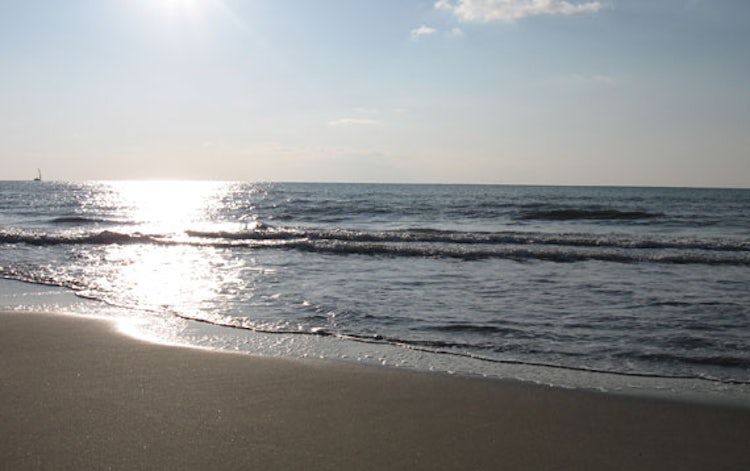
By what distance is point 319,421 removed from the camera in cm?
411

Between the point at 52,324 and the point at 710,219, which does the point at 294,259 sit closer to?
the point at 52,324

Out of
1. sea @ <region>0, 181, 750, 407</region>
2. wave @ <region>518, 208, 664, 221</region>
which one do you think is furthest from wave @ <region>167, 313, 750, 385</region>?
wave @ <region>518, 208, 664, 221</region>

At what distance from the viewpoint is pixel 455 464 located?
345 cm

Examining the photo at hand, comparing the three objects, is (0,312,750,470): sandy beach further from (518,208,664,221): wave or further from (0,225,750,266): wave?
(518,208,664,221): wave

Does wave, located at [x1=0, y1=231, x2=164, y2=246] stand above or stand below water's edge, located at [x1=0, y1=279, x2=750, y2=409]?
above

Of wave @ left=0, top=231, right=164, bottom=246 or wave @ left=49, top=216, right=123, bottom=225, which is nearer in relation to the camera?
wave @ left=0, top=231, right=164, bottom=246

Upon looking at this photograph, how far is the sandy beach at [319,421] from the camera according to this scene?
353cm

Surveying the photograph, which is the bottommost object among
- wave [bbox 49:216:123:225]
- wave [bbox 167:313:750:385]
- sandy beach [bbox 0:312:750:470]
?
wave [bbox 167:313:750:385]

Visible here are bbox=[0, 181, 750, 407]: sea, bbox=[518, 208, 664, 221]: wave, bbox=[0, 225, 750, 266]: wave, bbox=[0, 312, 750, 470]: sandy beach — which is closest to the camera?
bbox=[0, 312, 750, 470]: sandy beach

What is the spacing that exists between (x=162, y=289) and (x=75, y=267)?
165 inches

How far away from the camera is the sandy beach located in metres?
3.53

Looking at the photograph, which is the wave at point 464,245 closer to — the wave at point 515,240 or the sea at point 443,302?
the wave at point 515,240

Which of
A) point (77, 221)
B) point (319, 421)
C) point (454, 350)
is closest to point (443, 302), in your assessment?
point (454, 350)

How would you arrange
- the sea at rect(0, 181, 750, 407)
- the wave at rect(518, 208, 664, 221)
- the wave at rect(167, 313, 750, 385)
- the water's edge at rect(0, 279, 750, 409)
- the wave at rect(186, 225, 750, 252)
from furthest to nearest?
the wave at rect(518, 208, 664, 221) → the wave at rect(186, 225, 750, 252) → the sea at rect(0, 181, 750, 407) → the wave at rect(167, 313, 750, 385) → the water's edge at rect(0, 279, 750, 409)
